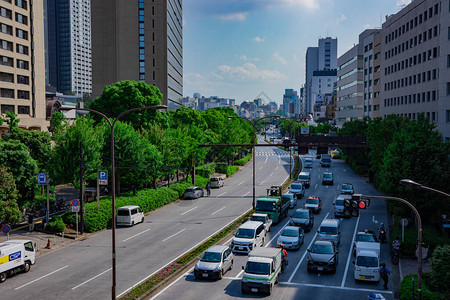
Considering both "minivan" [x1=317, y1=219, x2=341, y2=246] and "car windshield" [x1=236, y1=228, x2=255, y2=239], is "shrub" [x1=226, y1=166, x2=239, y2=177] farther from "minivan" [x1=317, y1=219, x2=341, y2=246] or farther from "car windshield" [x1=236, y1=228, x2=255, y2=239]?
"car windshield" [x1=236, y1=228, x2=255, y2=239]

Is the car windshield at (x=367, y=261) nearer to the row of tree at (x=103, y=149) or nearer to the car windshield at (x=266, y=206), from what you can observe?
the car windshield at (x=266, y=206)

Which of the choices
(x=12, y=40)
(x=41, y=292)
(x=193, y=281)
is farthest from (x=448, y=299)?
(x=12, y=40)

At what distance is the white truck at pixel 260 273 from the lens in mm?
24422

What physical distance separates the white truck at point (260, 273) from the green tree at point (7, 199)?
21.4m

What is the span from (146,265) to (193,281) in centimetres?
506

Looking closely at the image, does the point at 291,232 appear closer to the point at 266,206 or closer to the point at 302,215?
the point at 302,215

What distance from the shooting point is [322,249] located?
2981 centimetres

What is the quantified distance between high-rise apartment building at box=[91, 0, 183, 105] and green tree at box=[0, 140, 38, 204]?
65400 millimetres

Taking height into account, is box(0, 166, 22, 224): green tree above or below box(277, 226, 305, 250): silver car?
above

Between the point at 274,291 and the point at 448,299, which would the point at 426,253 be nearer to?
the point at 448,299

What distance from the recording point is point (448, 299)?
2173 cm

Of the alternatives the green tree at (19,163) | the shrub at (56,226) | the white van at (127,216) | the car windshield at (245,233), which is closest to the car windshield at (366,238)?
the car windshield at (245,233)

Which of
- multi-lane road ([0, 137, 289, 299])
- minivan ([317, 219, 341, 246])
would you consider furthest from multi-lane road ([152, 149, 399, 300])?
multi-lane road ([0, 137, 289, 299])

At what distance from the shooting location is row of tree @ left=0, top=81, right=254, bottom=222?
41.7 metres
